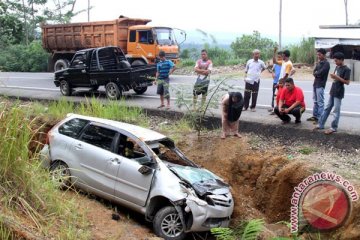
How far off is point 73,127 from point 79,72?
23.7ft

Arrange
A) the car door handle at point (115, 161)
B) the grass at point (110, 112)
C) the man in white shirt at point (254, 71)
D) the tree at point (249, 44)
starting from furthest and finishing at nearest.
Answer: the tree at point (249, 44), the grass at point (110, 112), the man in white shirt at point (254, 71), the car door handle at point (115, 161)

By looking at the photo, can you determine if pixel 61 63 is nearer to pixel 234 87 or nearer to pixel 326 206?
pixel 234 87

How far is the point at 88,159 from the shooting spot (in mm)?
8586

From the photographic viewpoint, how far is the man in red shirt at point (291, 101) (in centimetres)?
1028

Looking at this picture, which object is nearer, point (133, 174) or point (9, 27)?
point (133, 174)

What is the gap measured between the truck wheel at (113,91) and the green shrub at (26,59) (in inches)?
692

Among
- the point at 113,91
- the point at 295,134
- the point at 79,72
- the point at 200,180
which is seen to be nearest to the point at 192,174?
the point at 200,180

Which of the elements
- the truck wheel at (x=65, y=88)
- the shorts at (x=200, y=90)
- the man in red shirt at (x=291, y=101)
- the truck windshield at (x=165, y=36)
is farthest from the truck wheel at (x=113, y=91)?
the truck windshield at (x=165, y=36)

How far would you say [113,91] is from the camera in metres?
15.2

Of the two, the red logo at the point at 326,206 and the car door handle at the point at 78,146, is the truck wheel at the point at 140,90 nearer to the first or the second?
the car door handle at the point at 78,146

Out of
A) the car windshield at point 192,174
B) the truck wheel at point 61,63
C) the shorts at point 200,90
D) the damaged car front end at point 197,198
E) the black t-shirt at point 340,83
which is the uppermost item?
the truck wheel at point 61,63

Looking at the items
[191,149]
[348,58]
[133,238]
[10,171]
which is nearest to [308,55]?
[348,58]

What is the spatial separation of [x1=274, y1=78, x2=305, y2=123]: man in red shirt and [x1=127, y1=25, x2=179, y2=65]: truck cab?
11705mm

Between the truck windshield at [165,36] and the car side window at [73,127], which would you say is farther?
the truck windshield at [165,36]
